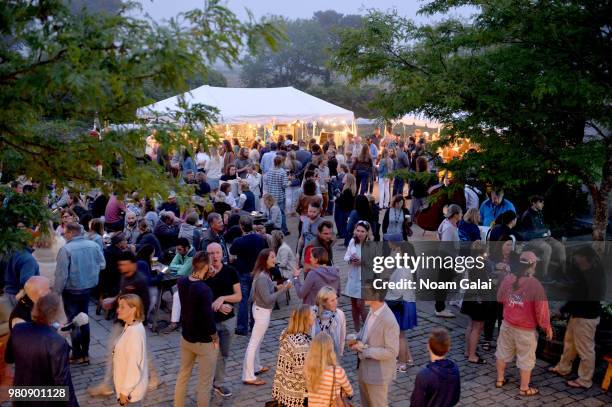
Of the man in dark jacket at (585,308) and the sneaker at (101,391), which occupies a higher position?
the man in dark jacket at (585,308)

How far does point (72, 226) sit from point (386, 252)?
404 centimetres

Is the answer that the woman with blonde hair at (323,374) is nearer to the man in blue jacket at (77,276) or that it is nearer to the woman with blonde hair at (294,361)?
the woman with blonde hair at (294,361)

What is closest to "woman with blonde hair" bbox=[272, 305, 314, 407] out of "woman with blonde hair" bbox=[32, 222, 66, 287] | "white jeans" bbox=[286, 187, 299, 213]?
"woman with blonde hair" bbox=[32, 222, 66, 287]

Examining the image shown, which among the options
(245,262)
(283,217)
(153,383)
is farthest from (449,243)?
(283,217)

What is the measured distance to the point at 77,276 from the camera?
7602 mm

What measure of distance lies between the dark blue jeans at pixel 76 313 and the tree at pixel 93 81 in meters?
3.04

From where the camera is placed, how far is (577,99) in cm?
723

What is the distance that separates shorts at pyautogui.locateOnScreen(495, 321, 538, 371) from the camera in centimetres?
706

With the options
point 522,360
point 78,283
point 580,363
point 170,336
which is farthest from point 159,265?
point 580,363

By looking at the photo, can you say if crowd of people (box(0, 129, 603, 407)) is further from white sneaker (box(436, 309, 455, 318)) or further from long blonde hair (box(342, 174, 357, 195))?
long blonde hair (box(342, 174, 357, 195))

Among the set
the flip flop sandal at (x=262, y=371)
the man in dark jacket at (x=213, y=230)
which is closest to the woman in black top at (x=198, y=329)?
the flip flop sandal at (x=262, y=371)

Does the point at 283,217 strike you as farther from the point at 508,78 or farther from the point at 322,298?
the point at 322,298

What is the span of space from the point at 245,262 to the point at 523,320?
364cm

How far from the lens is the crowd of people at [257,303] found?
5.00 meters
